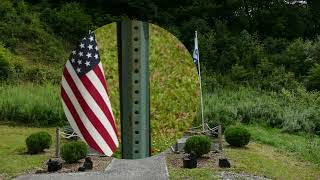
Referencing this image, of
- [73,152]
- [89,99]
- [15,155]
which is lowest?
[15,155]

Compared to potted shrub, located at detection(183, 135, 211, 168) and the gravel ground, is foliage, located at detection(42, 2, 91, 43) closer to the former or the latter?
potted shrub, located at detection(183, 135, 211, 168)

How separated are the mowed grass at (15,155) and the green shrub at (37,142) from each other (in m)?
0.19

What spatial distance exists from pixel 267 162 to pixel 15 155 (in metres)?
6.28

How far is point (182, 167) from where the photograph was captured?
37.8 feet

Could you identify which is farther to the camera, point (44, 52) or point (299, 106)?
point (44, 52)

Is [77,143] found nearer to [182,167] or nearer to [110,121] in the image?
[182,167]

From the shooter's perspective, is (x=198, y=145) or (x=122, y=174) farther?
(x=198, y=145)

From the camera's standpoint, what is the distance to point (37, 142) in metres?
13.6

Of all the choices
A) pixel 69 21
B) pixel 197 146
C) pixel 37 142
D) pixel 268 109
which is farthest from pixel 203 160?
pixel 69 21

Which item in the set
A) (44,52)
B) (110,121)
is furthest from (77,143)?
(44,52)

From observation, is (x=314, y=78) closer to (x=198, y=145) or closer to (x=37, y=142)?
(x=198, y=145)

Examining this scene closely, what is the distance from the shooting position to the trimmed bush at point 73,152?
11.9 metres

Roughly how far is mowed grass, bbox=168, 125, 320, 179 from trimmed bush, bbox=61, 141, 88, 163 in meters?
2.06

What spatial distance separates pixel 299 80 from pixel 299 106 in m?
5.68
